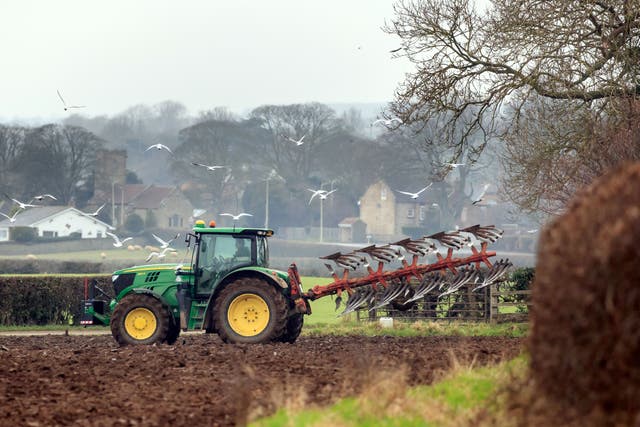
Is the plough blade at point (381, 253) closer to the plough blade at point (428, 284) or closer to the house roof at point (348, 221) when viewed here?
the plough blade at point (428, 284)

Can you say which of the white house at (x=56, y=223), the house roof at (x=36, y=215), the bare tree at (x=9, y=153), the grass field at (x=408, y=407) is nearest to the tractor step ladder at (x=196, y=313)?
the grass field at (x=408, y=407)

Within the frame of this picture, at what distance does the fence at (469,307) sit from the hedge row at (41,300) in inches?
370

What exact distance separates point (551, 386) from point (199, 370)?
8006 mm

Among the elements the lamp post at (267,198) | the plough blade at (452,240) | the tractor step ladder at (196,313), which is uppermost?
the lamp post at (267,198)

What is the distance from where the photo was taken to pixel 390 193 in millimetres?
116938

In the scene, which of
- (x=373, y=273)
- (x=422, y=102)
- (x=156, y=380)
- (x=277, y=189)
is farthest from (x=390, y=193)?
(x=156, y=380)

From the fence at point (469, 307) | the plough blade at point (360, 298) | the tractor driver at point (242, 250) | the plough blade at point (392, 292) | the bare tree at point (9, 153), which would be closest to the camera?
the tractor driver at point (242, 250)

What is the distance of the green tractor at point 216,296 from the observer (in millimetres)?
20141

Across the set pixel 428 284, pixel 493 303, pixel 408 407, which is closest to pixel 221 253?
pixel 428 284

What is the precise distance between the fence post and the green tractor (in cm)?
930

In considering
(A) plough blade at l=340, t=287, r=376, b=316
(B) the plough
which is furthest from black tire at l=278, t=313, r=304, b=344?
(A) plough blade at l=340, t=287, r=376, b=316

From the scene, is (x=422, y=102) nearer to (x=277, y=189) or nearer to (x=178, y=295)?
(x=178, y=295)

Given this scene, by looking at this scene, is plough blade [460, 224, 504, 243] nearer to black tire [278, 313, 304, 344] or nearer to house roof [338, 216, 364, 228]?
black tire [278, 313, 304, 344]

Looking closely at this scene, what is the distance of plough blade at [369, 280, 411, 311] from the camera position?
21.4 metres
